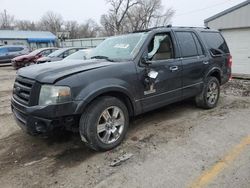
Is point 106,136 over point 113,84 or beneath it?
beneath

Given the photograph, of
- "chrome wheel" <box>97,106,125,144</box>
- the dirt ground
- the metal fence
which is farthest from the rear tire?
the metal fence

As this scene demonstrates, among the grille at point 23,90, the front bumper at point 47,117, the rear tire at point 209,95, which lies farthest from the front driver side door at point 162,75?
the grille at point 23,90

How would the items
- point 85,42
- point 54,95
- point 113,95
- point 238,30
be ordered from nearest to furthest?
point 54,95
point 113,95
point 238,30
point 85,42

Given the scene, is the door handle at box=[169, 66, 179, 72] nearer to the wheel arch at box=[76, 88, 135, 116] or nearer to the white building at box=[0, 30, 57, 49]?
the wheel arch at box=[76, 88, 135, 116]

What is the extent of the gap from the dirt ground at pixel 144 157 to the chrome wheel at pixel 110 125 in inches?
8.5

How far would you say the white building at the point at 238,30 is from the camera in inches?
436

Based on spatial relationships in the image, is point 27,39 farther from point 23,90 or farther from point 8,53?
point 23,90

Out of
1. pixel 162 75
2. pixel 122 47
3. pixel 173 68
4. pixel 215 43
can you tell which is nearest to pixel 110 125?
pixel 162 75

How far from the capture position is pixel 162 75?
452 centimetres

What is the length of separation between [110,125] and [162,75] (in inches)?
54.7

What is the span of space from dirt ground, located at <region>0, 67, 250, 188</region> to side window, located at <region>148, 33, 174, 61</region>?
1366mm

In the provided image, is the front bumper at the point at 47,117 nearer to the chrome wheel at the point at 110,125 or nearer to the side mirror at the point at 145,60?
the chrome wheel at the point at 110,125

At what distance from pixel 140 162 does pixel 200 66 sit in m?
2.89

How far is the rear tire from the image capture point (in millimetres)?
5758
